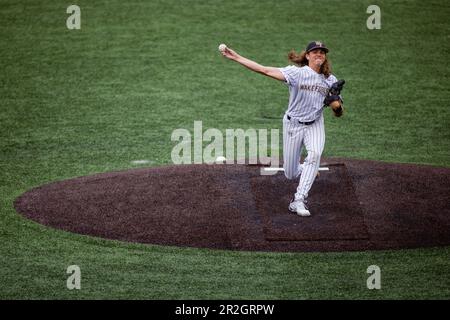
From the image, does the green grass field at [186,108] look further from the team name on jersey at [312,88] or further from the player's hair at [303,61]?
the player's hair at [303,61]

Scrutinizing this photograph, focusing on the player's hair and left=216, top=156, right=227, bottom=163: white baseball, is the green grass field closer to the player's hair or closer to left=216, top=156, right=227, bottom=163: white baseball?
left=216, top=156, right=227, bottom=163: white baseball

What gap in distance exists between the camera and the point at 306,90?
9227 mm

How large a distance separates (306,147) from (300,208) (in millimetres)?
719

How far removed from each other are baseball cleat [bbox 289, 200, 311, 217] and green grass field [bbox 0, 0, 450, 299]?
0.78m

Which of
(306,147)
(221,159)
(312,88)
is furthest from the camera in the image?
(221,159)

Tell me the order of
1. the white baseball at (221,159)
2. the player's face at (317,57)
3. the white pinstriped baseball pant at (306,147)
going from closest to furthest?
the white pinstriped baseball pant at (306,147) → the player's face at (317,57) → the white baseball at (221,159)

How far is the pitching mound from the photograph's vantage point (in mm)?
8695

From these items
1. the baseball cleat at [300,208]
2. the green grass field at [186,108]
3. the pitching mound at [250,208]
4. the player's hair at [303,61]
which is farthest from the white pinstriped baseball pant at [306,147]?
the green grass field at [186,108]

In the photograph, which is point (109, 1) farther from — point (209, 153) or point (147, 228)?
point (147, 228)

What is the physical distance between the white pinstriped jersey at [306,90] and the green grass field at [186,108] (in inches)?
66.2

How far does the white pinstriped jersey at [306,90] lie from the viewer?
9.17 m

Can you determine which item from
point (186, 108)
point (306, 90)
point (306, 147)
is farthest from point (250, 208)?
point (186, 108)

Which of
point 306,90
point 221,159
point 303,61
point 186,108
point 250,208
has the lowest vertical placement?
point 250,208

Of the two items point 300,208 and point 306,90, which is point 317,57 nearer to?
point 306,90
